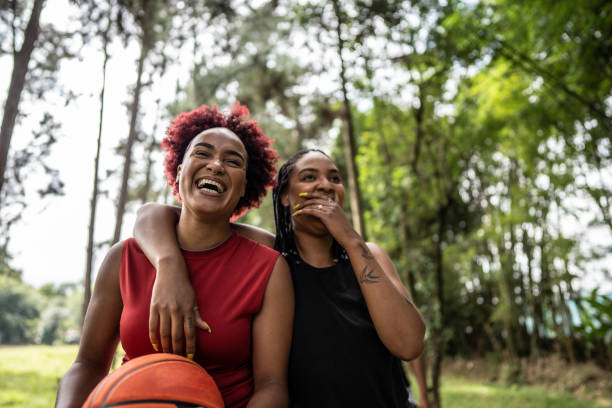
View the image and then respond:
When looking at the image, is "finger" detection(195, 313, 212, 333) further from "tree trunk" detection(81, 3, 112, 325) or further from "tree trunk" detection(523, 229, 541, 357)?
"tree trunk" detection(523, 229, 541, 357)

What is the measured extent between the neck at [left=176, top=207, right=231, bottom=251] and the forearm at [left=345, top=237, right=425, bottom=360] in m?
0.76

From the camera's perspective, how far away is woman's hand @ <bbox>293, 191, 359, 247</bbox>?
7.16 feet

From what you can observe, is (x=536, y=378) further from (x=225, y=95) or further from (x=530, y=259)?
(x=225, y=95)

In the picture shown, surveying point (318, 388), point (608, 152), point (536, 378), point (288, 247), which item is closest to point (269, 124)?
point (608, 152)

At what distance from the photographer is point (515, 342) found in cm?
1375

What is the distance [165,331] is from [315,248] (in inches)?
40.3

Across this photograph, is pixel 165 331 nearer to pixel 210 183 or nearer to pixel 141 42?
pixel 210 183

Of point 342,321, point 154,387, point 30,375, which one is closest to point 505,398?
point 342,321

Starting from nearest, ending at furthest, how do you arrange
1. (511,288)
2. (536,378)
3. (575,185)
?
1. (575,185)
2. (536,378)
3. (511,288)

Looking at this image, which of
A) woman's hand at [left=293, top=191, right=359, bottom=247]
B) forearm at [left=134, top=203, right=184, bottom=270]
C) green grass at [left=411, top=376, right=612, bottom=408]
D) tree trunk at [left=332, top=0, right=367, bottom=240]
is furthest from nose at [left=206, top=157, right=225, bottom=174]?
green grass at [left=411, top=376, right=612, bottom=408]

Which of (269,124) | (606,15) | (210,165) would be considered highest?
(269,124)

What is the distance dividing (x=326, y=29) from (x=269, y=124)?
15.5 ft

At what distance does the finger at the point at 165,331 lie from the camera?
5.47ft

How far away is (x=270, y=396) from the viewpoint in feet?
5.71
